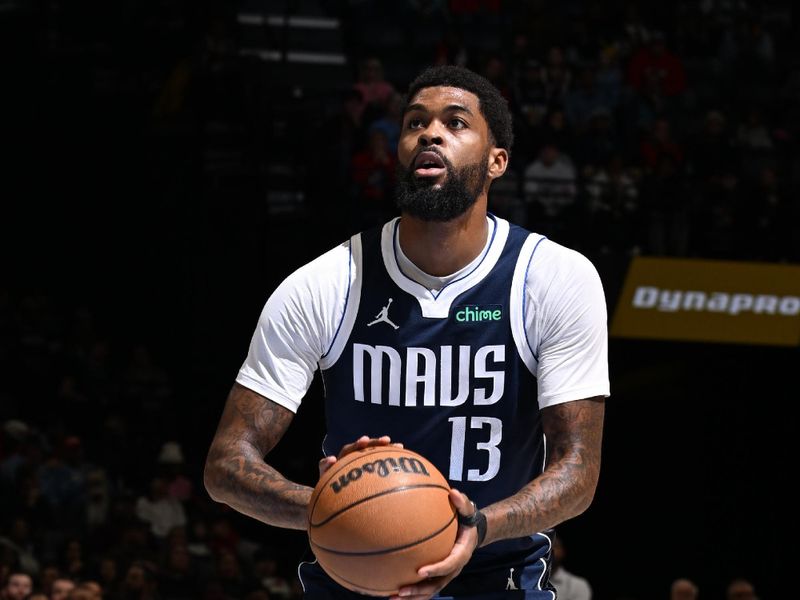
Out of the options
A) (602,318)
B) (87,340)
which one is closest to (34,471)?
(87,340)

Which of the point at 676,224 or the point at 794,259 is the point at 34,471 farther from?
the point at 794,259

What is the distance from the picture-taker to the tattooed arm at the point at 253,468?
4.40m

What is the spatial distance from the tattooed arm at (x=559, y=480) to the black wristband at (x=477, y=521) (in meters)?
0.04

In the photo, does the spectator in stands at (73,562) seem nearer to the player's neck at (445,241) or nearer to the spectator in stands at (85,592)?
the spectator in stands at (85,592)

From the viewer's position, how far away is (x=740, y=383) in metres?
16.4

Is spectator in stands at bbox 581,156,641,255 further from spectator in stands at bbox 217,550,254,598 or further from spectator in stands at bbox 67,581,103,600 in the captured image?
spectator in stands at bbox 67,581,103,600

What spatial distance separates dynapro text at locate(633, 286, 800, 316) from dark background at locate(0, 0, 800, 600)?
13.9 inches

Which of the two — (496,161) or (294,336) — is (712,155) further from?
(294,336)

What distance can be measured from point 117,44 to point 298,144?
307 cm

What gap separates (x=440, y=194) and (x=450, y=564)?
125 cm

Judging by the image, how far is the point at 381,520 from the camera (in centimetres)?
398

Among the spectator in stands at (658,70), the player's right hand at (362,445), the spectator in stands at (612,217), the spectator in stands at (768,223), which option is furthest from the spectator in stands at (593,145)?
the player's right hand at (362,445)

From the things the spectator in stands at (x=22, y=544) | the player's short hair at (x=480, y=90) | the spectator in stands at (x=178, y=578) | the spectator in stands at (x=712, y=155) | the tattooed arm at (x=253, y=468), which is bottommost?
the spectator in stands at (x=178, y=578)

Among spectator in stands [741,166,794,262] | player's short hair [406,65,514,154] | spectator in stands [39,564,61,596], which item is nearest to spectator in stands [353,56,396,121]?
spectator in stands [741,166,794,262]
